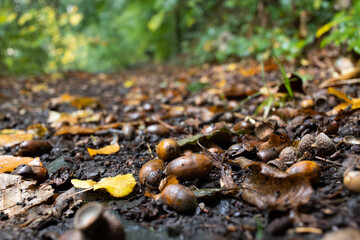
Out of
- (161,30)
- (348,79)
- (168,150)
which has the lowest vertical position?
(168,150)

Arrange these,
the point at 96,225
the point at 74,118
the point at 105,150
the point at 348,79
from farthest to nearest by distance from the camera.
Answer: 1. the point at 74,118
2. the point at 348,79
3. the point at 105,150
4. the point at 96,225

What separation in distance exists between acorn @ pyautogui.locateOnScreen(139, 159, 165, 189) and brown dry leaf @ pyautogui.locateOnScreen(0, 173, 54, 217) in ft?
1.45

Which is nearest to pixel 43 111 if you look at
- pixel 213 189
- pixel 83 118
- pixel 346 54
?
pixel 83 118

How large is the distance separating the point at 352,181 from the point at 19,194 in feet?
4.72

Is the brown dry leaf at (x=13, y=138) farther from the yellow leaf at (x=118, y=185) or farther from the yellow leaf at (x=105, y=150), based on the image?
the yellow leaf at (x=118, y=185)

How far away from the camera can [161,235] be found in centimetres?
95

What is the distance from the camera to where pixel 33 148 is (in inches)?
67.6

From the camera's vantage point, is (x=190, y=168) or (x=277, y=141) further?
(x=277, y=141)


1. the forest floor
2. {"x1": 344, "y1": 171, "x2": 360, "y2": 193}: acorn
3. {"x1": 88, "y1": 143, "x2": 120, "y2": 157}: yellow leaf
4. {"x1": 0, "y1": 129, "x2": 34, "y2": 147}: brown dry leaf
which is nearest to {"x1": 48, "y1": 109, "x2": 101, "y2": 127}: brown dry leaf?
the forest floor

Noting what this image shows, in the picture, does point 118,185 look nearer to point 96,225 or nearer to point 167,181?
point 167,181

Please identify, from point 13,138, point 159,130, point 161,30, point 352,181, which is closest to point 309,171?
point 352,181

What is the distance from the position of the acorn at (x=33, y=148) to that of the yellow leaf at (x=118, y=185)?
734 mm

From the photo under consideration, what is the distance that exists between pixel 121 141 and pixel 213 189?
1.02 meters

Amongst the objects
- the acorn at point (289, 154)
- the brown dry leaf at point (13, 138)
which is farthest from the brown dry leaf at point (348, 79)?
the brown dry leaf at point (13, 138)
